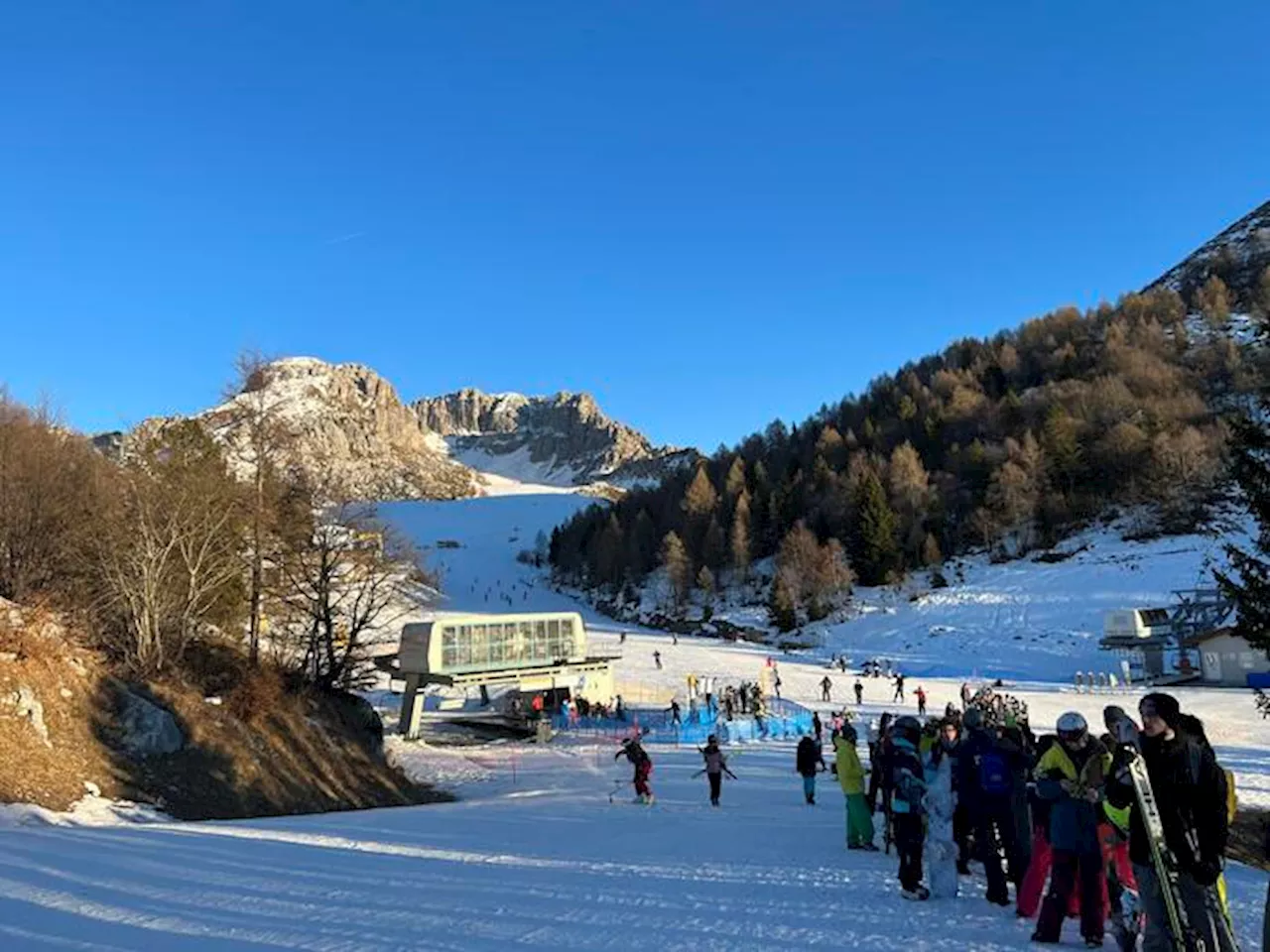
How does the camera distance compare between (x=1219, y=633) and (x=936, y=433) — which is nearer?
(x=1219, y=633)

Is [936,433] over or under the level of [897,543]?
over

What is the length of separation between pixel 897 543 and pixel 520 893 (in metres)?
80.0

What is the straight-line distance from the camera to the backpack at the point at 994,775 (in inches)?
263

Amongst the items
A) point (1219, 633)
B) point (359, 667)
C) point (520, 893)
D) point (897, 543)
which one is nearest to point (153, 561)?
point (359, 667)

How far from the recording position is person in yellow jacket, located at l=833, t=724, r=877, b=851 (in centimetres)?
959

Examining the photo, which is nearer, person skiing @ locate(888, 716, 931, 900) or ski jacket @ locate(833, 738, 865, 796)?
person skiing @ locate(888, 716, 931, 900)

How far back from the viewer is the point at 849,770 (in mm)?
9570

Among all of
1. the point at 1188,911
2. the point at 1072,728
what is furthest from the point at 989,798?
the point at 1188,911

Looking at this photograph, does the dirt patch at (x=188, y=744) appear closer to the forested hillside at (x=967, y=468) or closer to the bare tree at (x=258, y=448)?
the bare tree at (x=258, y=448)

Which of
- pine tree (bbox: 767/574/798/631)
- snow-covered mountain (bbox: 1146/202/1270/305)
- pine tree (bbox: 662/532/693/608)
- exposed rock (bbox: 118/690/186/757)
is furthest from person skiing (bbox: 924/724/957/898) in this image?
snow-covered mountain (bbox: 1146/202/1270/305)

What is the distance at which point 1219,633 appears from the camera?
38.8 metres

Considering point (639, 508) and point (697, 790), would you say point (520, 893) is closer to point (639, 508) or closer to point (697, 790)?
point (697, 790)

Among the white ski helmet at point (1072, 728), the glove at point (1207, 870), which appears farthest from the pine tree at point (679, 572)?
the glove at point (1207, 870)

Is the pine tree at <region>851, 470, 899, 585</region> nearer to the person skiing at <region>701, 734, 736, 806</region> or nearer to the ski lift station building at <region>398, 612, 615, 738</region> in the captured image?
the ski lift station building at <region>398, 612, 615, 738</region>
